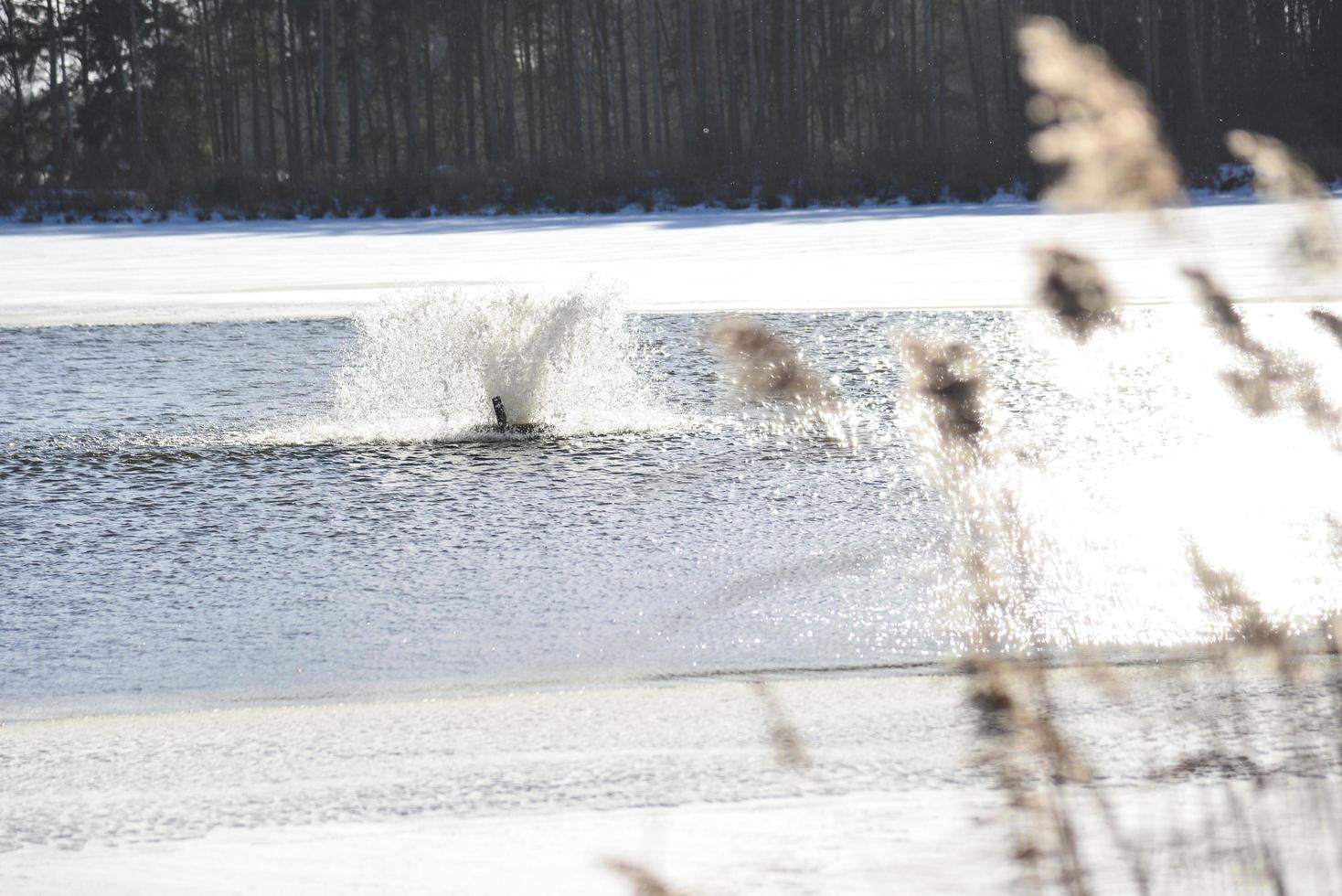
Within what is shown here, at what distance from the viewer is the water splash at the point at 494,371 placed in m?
7.52

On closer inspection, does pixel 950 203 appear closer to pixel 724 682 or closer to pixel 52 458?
pixel 52 458

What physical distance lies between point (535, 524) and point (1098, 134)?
4.37 meters

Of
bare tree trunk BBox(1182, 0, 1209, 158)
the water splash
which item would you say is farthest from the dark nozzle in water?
bare tree trunk BBox(1182, 0, 1209, 158)

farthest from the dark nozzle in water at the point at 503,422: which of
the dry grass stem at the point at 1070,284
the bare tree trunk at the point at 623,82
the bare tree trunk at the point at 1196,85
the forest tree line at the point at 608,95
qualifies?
the bare tree trunk at the point at 623,82

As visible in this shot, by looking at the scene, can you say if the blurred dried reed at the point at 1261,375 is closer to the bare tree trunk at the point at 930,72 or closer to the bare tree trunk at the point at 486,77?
the bare tree trunk at the point at 930,72

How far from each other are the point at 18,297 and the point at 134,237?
39.0 feet

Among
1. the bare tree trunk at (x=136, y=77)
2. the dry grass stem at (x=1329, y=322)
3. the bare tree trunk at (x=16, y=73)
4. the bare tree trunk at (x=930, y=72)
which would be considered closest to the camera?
the dry grass stem at (x=1329, y=322)

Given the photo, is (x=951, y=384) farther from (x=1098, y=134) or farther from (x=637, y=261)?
(x=637, y=261)

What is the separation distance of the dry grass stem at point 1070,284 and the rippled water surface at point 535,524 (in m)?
1.70

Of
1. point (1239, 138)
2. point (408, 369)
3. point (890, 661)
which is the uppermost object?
point (1239, 138)

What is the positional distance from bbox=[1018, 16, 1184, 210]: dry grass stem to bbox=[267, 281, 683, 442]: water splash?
6.10 m

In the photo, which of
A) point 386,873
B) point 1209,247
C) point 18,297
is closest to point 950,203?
point 1209,247

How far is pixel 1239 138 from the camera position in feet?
5.41

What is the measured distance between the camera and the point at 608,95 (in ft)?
177
